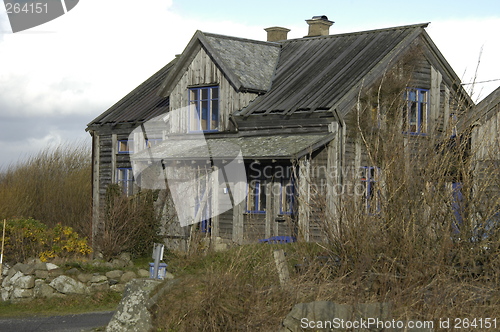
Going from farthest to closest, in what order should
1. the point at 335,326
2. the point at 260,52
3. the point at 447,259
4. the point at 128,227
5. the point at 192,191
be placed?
the point at 260,52 → the point at 192,191 → the point at 128,227 → the point at 447,259 → the point at 335,326

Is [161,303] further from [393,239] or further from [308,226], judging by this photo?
[308,226]

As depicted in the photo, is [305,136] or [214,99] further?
[214,99]

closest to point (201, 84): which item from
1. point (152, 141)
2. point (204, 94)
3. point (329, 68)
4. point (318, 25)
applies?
point (204, 94)

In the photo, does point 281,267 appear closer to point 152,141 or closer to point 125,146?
point 152,141

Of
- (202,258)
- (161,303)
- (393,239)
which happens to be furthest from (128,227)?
(393,239)

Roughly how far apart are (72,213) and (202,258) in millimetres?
16002

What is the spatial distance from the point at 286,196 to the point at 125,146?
9344mm

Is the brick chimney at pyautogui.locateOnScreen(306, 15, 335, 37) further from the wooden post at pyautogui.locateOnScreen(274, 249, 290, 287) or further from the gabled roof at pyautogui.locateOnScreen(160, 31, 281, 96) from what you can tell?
the wooden post at pyautogui.locateOnScreen(274, 249, 290, 287)

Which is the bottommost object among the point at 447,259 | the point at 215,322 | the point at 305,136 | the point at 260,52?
the point at 215,322

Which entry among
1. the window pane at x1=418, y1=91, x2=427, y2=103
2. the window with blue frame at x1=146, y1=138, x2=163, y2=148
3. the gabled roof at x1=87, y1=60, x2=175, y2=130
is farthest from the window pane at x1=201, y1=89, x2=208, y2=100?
the window pane at x1=418, y1=91, x2=427, y2=103

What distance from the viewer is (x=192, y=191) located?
77.5ft

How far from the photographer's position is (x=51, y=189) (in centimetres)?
3250

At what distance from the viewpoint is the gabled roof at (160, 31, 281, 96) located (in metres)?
23.8

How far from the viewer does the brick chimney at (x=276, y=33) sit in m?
29.2
